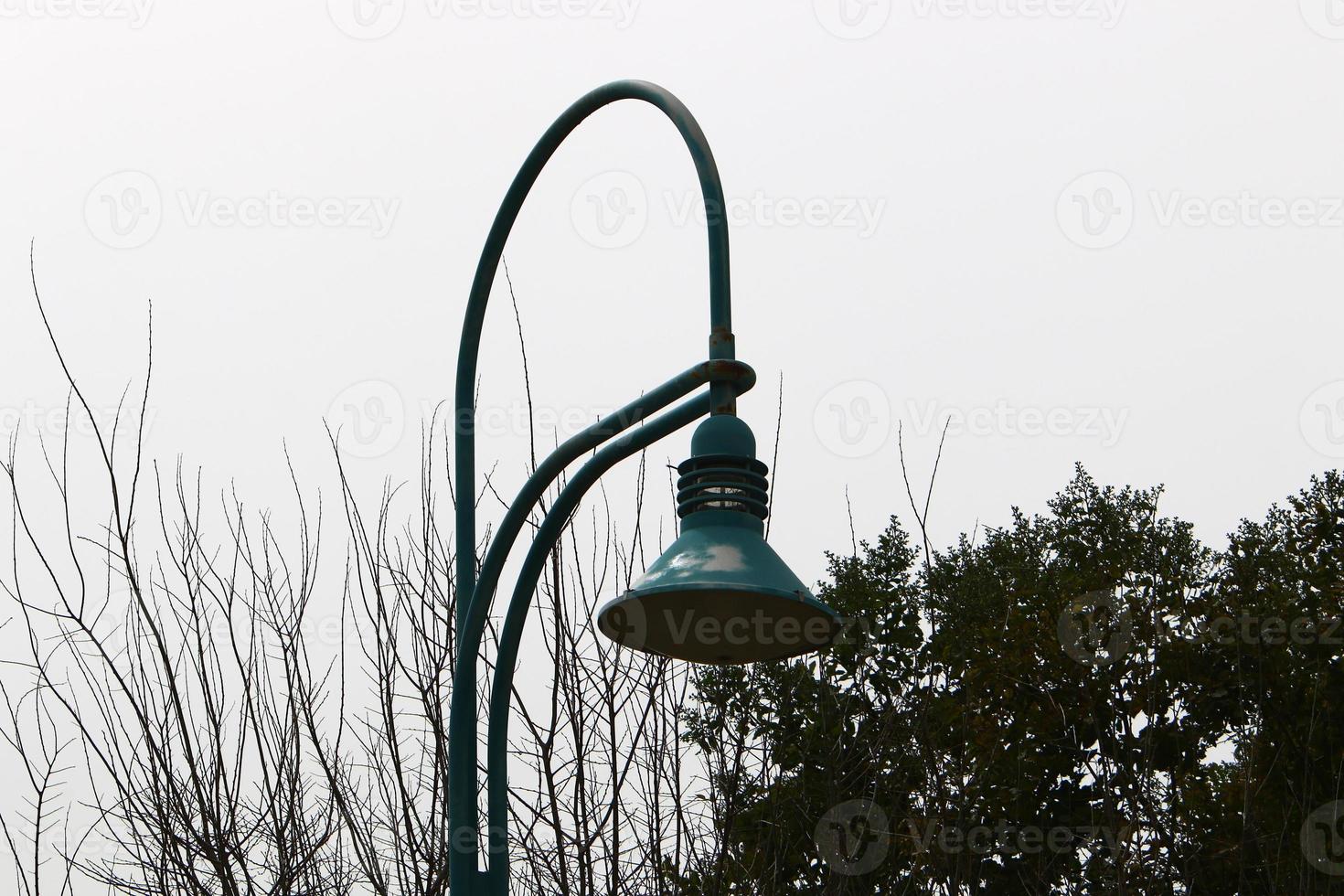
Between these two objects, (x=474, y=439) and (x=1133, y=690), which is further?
(x=1133, y=690)

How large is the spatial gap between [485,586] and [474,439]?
1.65 ft

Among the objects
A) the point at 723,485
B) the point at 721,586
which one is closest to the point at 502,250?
the point at 723,485

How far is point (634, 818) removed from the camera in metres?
5.05

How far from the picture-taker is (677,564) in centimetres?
273

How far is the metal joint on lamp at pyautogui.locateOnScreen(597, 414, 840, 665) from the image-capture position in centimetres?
269

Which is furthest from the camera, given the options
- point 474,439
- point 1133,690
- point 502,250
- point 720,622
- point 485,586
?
point 1133,690

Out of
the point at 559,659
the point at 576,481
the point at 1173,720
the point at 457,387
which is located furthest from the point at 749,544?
the point at 1173,720

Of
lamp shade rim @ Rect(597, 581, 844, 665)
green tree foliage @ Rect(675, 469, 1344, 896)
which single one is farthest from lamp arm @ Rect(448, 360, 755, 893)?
green tree foliage @ Rect(675, 469, 1344, 896)

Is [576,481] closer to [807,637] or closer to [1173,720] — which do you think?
[807,637]

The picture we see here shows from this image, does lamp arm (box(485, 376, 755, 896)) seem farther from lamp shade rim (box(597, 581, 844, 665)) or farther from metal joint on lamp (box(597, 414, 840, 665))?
lamp shade rim (box(597, 581, 844, 665))

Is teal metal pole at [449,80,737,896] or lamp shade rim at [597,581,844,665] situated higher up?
teal metal pole at [449,80,737,896]

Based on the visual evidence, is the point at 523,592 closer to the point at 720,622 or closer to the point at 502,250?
the point at 720,622

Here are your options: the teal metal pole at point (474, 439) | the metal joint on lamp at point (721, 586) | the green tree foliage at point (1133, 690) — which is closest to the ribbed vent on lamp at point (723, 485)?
the metal joint on lamp at point (721, 586)

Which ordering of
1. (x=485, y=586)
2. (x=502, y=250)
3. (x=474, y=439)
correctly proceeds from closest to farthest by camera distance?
(x=485, y=586) < (x=474, y=439) < (x=502, y=250)
